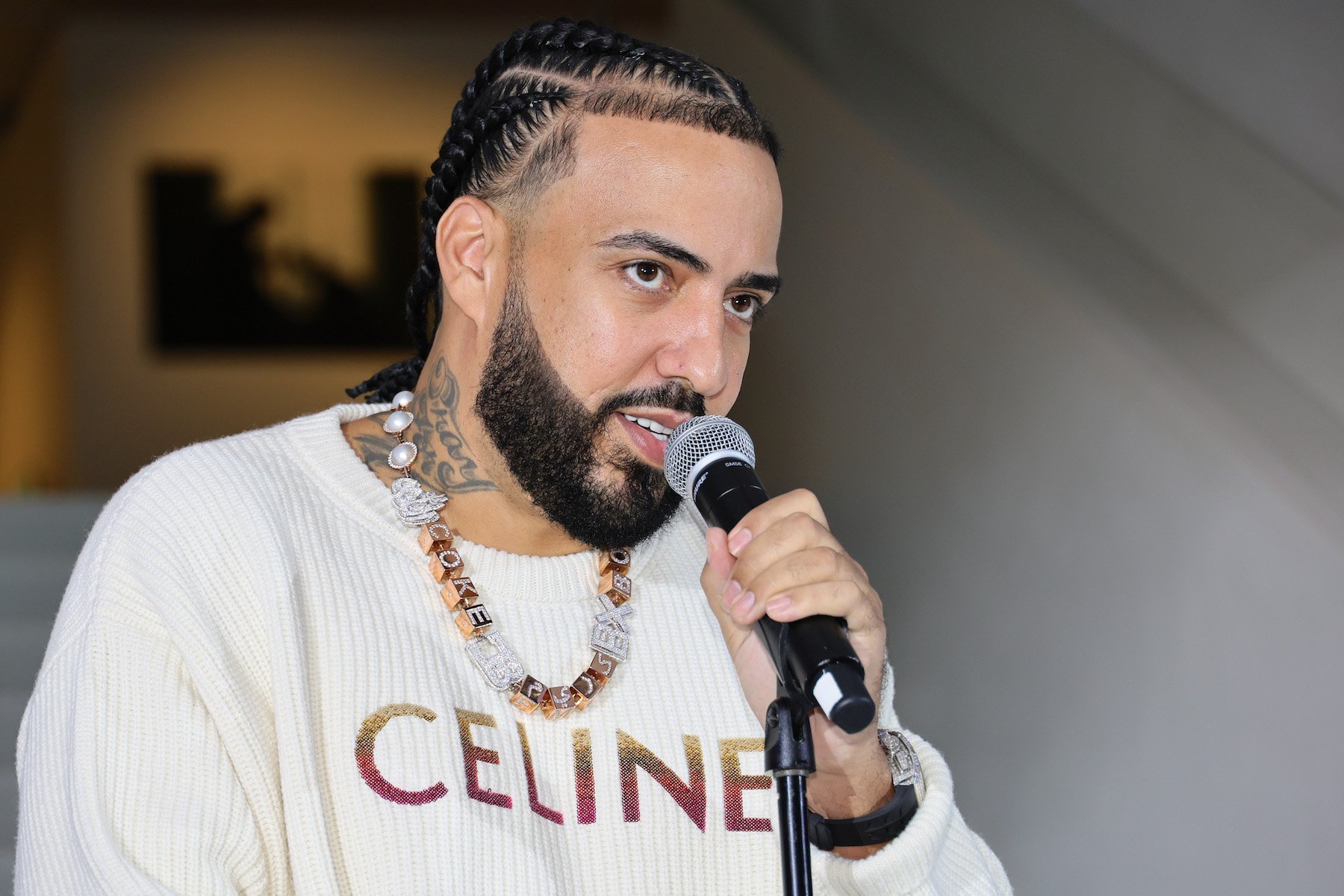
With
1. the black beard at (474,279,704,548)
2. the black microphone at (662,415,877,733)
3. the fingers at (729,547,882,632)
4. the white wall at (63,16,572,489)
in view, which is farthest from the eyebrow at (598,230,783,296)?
the white wall at (63,16,572,489)

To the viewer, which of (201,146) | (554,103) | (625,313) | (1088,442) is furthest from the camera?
(201,146)

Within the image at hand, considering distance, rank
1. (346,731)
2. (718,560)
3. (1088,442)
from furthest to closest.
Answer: (1088,442) < (346,731) < (718,560)

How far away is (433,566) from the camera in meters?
1.47

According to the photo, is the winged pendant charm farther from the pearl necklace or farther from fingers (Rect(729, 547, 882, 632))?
fingers (Rect(729, 547, 882, 632))

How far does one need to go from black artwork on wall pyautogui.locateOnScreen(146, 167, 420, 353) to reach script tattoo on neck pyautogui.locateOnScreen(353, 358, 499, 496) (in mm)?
5541

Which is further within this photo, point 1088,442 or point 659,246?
point 1088,442

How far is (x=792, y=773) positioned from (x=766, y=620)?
0.13 m

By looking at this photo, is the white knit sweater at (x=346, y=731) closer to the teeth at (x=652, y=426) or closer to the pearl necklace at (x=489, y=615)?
the pearl necklace at (x=489, y=615)

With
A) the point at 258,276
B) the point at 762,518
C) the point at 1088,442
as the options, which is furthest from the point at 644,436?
the point at 258,276

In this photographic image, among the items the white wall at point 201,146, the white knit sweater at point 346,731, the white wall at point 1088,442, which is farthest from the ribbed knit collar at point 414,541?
the white wall at point 201,146

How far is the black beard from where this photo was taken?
57.7 inches

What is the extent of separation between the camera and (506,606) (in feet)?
4.97

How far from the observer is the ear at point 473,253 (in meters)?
1.56

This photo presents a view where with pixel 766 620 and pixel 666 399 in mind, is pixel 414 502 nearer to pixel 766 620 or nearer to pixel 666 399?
pixel 666 399
